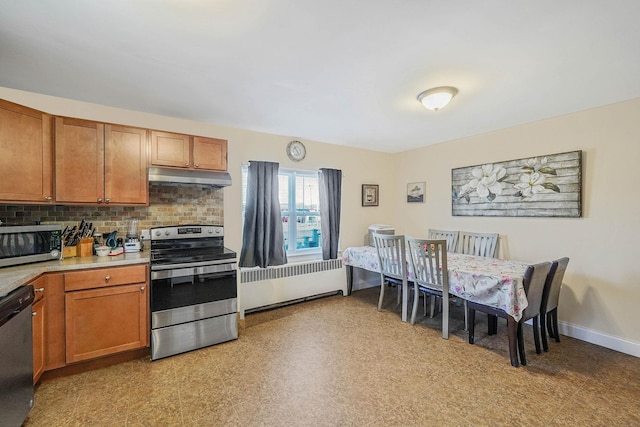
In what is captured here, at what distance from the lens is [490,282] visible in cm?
240

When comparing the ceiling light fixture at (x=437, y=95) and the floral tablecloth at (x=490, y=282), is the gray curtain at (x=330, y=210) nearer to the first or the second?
the floral tablecloth at (x=490, y=282)

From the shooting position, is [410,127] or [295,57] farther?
[410,127]

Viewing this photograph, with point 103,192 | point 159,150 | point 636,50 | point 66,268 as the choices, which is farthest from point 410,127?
point 66,268

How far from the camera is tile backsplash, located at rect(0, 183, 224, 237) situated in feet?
7.89

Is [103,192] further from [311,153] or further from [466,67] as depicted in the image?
[466,67]

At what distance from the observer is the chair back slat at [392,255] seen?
10.5 ft

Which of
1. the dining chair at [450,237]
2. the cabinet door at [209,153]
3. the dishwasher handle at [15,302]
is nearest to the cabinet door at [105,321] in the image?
the dishwasher handle at [15,302]

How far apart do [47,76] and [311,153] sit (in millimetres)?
2811

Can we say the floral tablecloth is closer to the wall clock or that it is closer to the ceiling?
the ceiling

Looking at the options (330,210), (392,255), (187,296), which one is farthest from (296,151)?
(187,296)

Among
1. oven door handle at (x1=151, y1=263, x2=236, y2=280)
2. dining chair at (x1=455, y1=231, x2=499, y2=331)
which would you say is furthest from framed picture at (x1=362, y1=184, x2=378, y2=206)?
oven door handle at (x1=151, y1=263, x2=236, y2=280)

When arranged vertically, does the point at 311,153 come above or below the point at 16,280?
above

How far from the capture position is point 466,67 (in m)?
2.02

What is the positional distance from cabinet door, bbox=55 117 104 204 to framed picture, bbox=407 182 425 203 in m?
4.18
